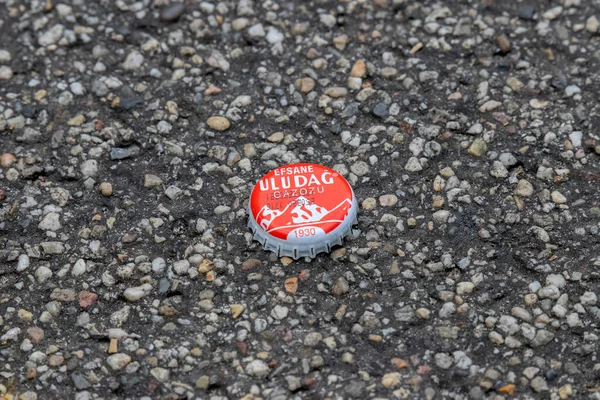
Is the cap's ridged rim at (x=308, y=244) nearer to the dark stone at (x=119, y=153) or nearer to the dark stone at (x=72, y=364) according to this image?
the dark stone at (x=119, y=153)

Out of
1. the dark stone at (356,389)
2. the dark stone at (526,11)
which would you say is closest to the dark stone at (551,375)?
the dark stone at (356,389)

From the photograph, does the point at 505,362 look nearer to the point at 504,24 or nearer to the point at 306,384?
the point at 306,384

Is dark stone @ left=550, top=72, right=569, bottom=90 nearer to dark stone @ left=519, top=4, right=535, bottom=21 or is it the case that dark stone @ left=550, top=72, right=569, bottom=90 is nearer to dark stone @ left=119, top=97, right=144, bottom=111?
dark stone @ left=519, top=4, right=535, bottom=21

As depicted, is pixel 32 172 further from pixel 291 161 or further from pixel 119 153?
pixel 291 161

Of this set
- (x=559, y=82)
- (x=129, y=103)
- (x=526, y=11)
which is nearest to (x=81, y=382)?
(x=129, y=103)

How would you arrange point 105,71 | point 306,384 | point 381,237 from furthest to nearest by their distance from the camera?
point 105,71, point 381,237, point 306,384

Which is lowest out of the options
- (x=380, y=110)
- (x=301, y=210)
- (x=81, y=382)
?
(x=81, y=382)

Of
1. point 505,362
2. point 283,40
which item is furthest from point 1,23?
point 505,362
